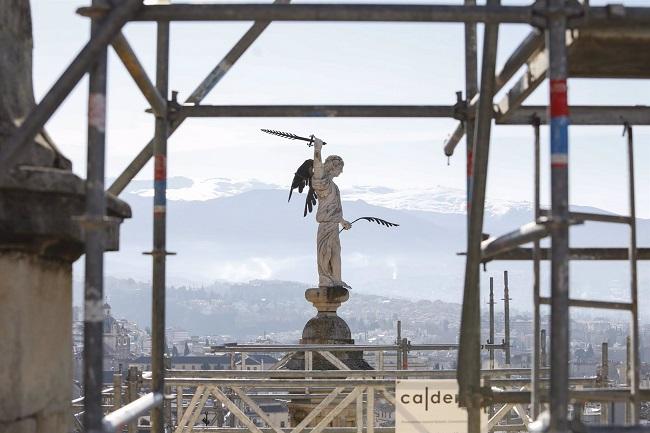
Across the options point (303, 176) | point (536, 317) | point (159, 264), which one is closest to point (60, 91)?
point (159, 264)

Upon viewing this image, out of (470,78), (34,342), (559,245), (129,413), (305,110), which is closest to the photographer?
(559,245)

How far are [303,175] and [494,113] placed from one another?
15815 millimetres

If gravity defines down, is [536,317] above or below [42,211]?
below

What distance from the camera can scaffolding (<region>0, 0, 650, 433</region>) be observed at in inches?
201

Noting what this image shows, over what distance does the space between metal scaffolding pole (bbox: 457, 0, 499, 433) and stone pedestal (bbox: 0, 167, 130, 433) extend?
183cm

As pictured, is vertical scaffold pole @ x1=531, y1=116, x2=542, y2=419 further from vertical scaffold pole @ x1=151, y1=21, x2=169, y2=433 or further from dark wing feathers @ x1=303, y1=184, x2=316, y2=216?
dark wing feathers @ x1=303, y1=184, x2=316, y2=216

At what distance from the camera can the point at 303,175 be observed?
22562 mm

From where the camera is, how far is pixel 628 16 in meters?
5.28

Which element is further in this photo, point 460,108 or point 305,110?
point 305,110

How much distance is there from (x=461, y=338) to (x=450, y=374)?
8.13 m

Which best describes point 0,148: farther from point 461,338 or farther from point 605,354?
point 605,354

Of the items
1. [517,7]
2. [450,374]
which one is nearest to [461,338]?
[517,7]

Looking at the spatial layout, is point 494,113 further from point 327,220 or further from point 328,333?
point 327,220

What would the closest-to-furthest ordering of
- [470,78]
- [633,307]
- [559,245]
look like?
1. [559,245]
2. [633,307]
3. [470,78]
